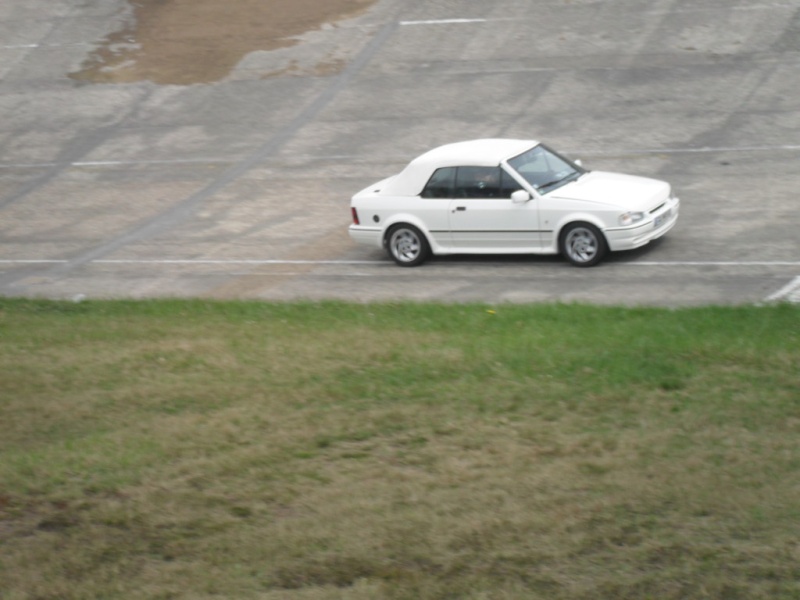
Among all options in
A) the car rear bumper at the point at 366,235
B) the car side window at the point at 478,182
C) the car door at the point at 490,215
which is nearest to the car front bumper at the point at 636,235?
the car door at the point at 490,215

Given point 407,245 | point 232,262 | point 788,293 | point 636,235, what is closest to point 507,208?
point 407,245

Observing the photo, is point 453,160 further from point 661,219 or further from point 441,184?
point 661,219

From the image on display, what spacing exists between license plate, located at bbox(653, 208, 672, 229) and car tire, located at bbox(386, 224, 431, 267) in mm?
3193

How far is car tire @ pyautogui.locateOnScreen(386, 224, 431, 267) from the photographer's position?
15.2 m

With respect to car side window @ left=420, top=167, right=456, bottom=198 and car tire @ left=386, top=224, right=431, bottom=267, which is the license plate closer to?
car side window @ left=420, top=167, right=456, bottom=198

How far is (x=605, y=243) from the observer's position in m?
13.9

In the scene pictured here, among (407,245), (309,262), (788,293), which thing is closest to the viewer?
(788,293)

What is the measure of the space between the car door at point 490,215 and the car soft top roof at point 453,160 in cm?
14

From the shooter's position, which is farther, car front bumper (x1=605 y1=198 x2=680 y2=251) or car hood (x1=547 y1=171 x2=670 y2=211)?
car hood (x1=547 y1=171 x2=670 y2=211)

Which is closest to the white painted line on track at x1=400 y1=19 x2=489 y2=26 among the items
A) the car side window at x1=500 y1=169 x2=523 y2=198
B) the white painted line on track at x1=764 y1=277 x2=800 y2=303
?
the car side window at x1=500 y1=169 x2=523 y2=198

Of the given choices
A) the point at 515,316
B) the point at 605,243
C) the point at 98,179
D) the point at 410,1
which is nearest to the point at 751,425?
the point at 515,316

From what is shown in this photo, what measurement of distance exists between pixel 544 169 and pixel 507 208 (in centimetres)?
85

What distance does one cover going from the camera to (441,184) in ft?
49.2

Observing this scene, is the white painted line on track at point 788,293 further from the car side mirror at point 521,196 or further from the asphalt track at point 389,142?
the car side mirror at point 521,196
